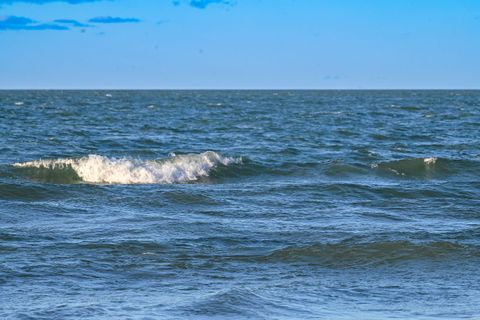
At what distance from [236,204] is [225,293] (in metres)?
6.55

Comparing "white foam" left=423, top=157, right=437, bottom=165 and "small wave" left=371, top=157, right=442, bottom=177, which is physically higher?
"white foam" left=423, top=157, right=437, bottom=165

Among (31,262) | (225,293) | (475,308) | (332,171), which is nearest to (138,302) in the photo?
(225,293)

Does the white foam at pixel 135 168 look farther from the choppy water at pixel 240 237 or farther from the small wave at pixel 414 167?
the small wave at pixel 414 167

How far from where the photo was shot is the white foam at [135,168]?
18.0 meters

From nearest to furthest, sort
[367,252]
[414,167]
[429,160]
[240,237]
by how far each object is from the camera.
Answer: [367,252], [240,237], [414,167], [429,160]

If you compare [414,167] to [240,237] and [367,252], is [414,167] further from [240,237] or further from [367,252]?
[367,252]

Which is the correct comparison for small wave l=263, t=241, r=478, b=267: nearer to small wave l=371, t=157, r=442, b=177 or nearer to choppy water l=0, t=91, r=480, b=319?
choppy water l=0, t=91, r=480, b=319

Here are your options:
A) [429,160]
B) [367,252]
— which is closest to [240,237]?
[367,252]

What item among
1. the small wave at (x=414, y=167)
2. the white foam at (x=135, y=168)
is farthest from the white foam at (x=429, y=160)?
the white foam at (x=135, y=168)

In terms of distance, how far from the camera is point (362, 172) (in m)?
20.1

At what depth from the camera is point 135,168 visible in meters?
18.5

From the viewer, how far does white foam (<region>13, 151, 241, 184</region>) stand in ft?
59.1

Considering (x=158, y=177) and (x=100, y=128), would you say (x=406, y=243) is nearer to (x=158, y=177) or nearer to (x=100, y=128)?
(x=158, y=177)

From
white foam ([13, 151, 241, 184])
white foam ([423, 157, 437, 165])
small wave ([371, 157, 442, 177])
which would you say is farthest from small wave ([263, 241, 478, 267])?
white foam ([423, 157, 437, 165])
